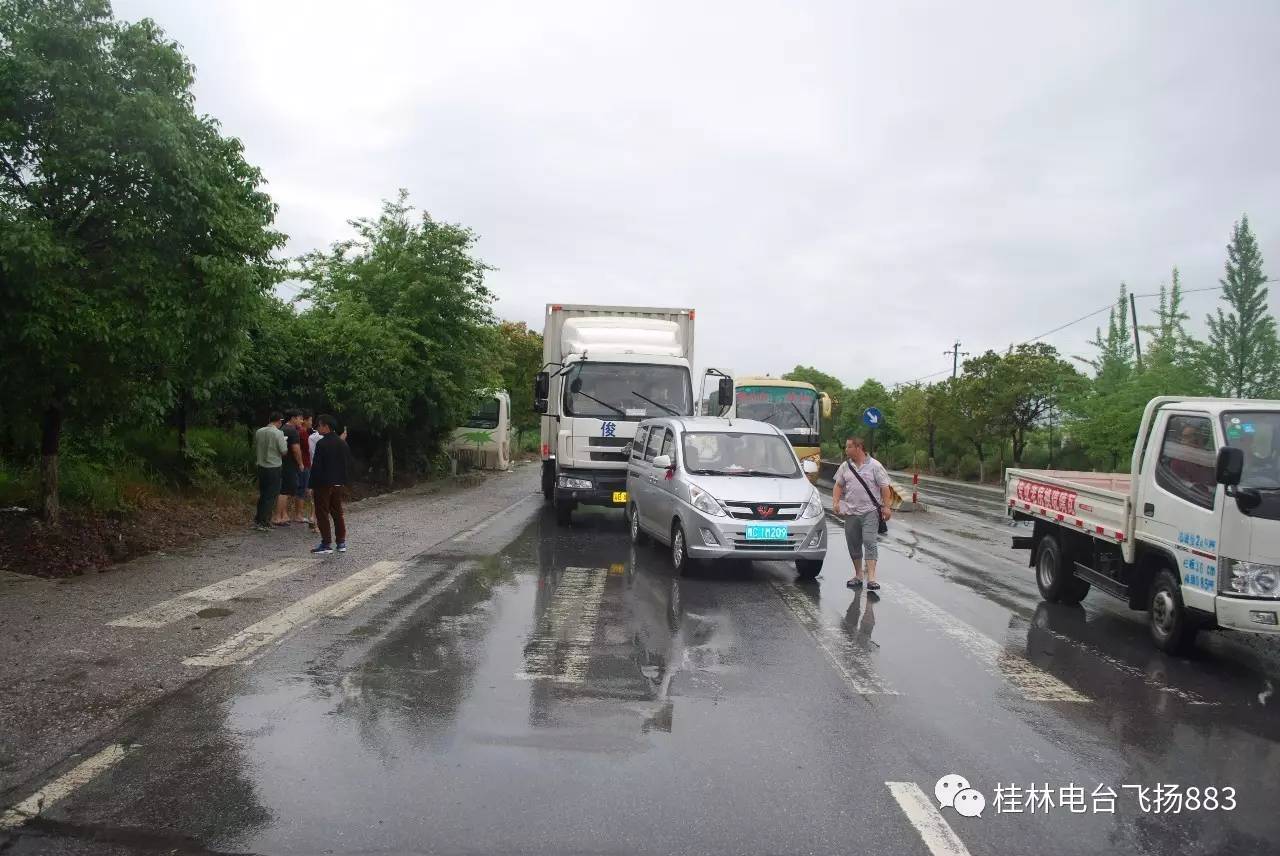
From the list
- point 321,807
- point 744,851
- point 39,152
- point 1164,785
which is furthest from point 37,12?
point 1164,785

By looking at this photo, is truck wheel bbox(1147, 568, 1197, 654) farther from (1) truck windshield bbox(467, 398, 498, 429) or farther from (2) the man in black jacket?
(1) truck windshield bbox(467, 398, 498, 429)

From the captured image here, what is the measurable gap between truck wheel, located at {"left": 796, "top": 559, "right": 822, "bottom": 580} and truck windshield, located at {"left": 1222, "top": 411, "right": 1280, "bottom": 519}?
4.52 metres

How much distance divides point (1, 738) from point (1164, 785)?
6196 mm

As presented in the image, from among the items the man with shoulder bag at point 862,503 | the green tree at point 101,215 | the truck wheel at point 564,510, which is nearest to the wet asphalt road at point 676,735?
the man with shoulder bag at point 862,503

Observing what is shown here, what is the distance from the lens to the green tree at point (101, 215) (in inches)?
348

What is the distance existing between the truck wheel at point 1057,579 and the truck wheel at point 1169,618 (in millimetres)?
1755

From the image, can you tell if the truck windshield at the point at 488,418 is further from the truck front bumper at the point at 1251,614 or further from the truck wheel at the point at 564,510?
the truck front bumper at the point at 1251,614

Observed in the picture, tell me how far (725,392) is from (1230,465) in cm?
957

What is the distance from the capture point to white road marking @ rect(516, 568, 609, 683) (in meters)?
6.58

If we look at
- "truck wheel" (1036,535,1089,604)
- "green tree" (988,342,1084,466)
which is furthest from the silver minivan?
"green tree" (988,342,1084,466)

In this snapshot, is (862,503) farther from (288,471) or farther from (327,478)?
(288,471)

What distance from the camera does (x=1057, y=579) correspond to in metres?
9.94

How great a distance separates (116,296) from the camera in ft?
A: 30.2

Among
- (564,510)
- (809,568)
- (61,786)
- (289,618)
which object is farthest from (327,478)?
(61,786)
